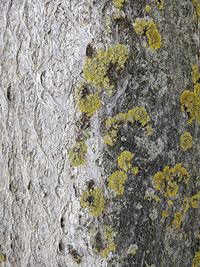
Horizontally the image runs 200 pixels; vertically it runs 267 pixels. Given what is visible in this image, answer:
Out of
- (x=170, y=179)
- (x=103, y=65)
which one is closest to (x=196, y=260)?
(x=170, y=179)

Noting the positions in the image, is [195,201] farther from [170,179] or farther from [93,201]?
[93,201]

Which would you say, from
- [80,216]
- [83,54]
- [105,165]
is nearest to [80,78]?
[83,54]

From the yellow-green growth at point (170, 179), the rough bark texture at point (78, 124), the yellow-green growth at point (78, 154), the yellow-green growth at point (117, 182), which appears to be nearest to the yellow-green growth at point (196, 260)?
the rough bark texture at point (78, 124)

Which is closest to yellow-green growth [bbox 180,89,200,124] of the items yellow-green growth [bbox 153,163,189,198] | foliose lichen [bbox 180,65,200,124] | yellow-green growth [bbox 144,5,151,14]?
foliose lichen [bbox 180,65,200,124]

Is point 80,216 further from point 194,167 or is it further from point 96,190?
point 194,167

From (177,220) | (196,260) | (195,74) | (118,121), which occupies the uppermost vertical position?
(195,74)
